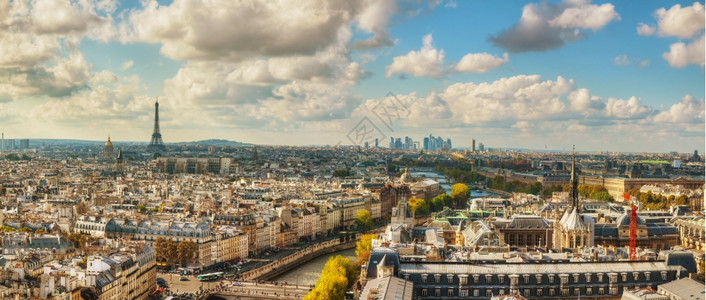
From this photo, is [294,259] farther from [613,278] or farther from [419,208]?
[419,208]

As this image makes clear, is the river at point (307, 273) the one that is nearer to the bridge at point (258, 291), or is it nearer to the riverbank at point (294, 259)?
the riverbank at point (294, 259)

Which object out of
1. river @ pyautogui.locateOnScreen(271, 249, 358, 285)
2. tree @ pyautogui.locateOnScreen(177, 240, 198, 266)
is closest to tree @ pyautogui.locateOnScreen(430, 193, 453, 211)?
river @ pyautogui.locateOnScreen(271, 249, 358, 285)

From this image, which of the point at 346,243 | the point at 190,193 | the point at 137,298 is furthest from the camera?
the point at 190,193

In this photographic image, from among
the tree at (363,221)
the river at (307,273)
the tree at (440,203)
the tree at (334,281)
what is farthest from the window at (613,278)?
the tree at (440,203)

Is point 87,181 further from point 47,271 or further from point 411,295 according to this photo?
point 411,295

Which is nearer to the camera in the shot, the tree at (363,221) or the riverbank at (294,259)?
the riverbank at (294,259)

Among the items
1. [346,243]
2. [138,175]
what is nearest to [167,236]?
[346,243]
